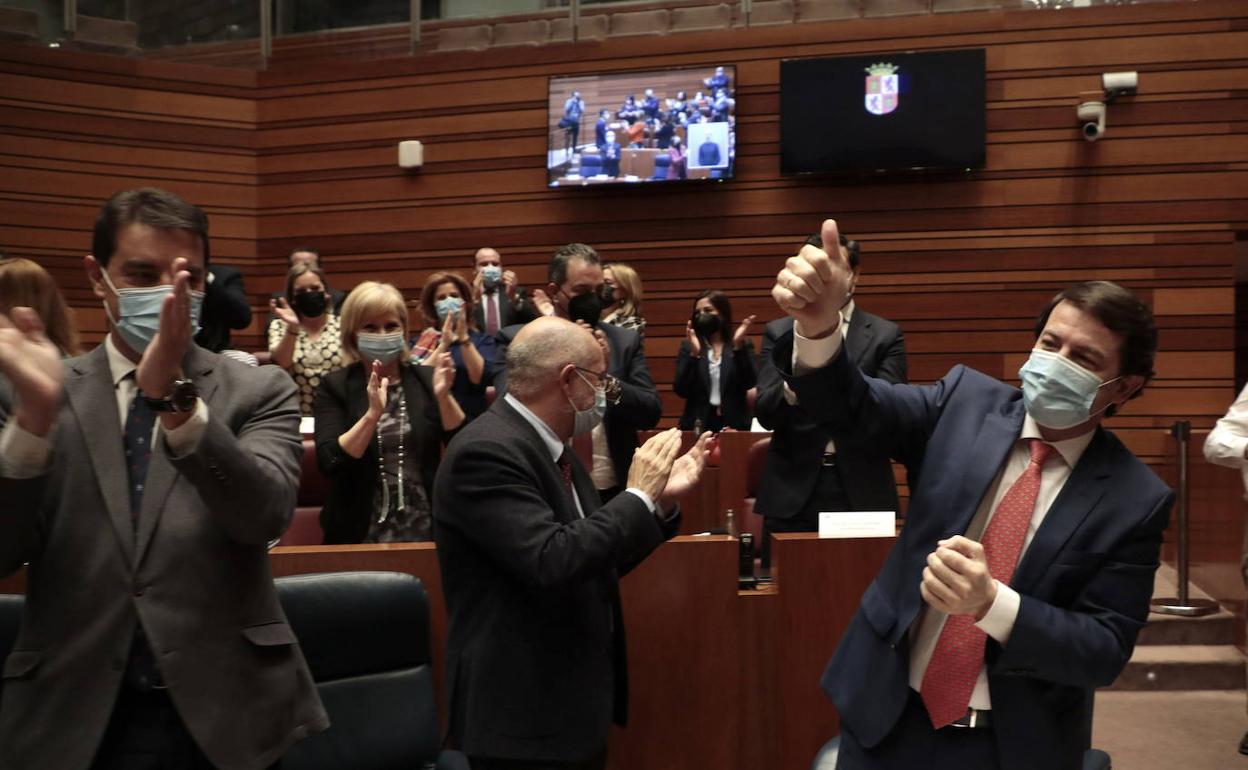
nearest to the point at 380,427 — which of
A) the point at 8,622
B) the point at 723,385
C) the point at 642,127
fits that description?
the point at 8,622

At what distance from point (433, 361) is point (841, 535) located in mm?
1449

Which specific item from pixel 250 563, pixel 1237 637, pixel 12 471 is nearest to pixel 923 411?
pixel 250 563

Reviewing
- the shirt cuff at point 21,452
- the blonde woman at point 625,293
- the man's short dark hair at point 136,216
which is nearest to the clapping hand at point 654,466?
the man's short dark hair at point 136,216

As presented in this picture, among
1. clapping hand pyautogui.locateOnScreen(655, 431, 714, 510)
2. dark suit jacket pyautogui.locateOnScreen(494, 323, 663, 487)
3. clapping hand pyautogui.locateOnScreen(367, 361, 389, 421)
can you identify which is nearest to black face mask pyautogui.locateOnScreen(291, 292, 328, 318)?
dark suit jacket pyautogui.locateOnScreen(494, 323, 663, 487)

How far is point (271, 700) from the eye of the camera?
1.68 meters

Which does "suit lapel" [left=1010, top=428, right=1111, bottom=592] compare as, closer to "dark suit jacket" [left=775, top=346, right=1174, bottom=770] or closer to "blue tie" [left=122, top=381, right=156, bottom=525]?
"dark suit jacket" [left=775, top=346, right=1174, bottom=770]

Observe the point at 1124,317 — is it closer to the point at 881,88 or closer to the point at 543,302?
the point at 543,302

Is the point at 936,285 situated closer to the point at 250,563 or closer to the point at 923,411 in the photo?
the point at 923,411

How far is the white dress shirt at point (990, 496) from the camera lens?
68.8 inches

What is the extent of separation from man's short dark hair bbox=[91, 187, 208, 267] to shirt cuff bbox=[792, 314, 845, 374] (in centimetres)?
87

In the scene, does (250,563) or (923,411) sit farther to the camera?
(923,411)

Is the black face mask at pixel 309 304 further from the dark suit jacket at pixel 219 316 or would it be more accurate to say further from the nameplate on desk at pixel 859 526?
the nameplate on desk at pixel 859 526

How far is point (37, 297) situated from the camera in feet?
9.02

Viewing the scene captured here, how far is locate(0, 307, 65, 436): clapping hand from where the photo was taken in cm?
140
